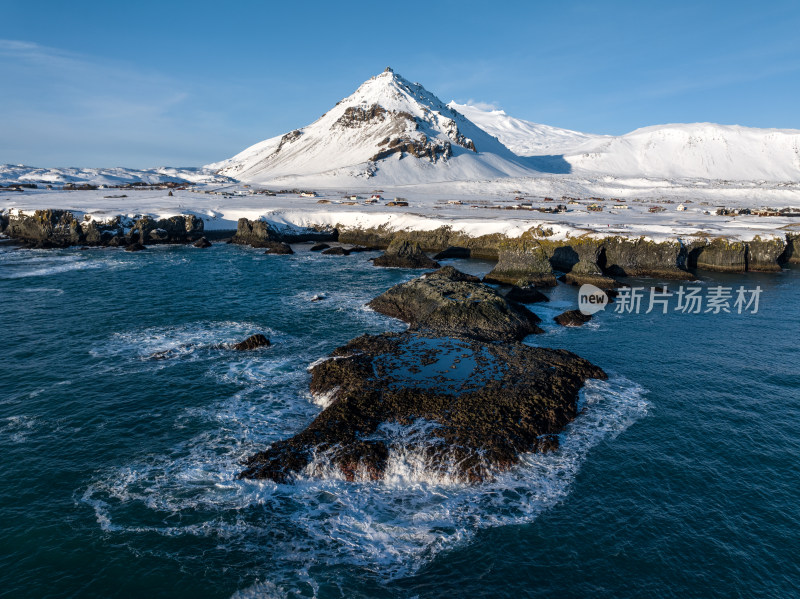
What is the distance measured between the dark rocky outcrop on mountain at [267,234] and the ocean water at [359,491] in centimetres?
5477

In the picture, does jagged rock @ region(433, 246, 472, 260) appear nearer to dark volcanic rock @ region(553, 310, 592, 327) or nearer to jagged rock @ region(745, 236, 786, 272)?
dark volcanic rock @ region(553, 310, 592, 327)

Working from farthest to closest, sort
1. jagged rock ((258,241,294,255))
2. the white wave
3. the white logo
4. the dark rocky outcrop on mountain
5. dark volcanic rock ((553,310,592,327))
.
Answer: the dark rocky outcrop on mountain < jagged rock ((258,241,294,255)) < the white logo < dark volcanic rock ((553,310,592,327)) < the white wave

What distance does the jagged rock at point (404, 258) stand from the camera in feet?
205

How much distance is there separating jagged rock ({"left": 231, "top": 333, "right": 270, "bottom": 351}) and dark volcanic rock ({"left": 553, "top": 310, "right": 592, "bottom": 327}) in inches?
916

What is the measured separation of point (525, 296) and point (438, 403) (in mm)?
25324

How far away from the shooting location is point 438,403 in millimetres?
21953

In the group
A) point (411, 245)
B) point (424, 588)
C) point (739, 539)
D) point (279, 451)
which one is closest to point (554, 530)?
point (424, 588)

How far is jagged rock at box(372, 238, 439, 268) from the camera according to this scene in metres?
62.6

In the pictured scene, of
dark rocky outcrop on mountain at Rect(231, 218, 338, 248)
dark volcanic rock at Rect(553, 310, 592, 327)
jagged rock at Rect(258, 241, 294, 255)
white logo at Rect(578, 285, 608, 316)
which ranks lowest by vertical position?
dark volcanic rock at Rect(553, 310, 592, 327)

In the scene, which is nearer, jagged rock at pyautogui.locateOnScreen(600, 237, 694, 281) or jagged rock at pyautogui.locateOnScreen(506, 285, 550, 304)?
jagged rock at pyautogui.locateOnScreen(506, 285, 550, 304)

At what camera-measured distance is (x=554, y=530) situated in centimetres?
1541

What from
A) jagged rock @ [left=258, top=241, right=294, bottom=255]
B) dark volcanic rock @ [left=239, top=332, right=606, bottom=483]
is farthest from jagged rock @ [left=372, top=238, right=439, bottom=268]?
dark volcanic rock @ [left=239, top=332, right=606, bottom=483]

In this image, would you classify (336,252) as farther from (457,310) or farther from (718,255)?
(718,255)

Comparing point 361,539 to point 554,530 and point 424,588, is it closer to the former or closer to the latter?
point 424,588
